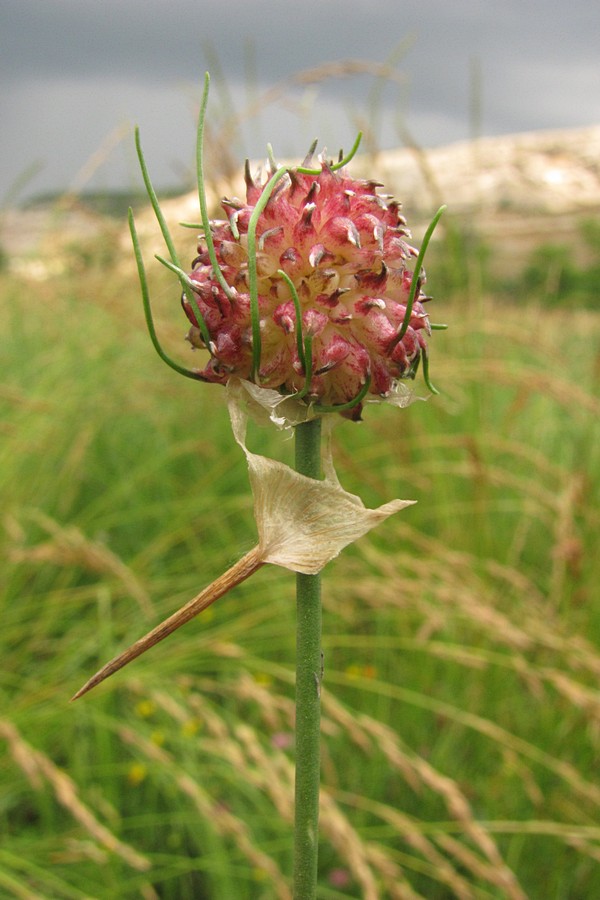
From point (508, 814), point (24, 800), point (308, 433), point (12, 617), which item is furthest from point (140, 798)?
point (308, 433)

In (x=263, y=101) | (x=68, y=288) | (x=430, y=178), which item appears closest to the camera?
(x=430, y=178)

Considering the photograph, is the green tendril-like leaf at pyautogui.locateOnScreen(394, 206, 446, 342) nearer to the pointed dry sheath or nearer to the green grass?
the pointed dry sheath

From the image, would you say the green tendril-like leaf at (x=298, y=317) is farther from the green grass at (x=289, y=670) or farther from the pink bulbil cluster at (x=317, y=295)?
the green grass at (x=289, y=670)

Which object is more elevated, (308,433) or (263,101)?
(263,101)

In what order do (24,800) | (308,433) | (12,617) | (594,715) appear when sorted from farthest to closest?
(12,617), (24,800), (594,715), (308,433)

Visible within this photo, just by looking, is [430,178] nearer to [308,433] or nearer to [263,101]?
[263,101]

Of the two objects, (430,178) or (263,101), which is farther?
(263,101)
